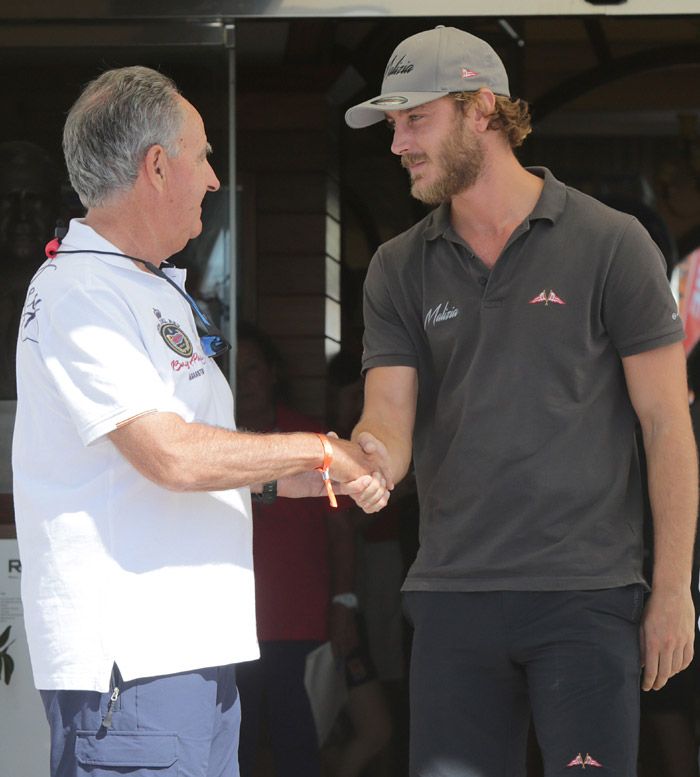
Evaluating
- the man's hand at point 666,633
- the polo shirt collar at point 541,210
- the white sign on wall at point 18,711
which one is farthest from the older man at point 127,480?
the white sign on wall at point 18,711

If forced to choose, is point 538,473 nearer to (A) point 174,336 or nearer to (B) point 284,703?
(A) point 174,336

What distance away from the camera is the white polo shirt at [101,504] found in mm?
2389

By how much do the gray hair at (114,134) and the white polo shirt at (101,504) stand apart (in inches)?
4.7

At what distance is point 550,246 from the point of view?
115 inches

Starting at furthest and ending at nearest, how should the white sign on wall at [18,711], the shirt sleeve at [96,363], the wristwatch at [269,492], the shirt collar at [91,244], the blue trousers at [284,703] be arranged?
the blue trousers at [284,703] < the white sign on wall at [18,711] < the wristwatch at [269,492] < the shirt collar at [91,244] < the shirt sleeve at [96,363]

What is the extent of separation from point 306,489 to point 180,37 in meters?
1.74

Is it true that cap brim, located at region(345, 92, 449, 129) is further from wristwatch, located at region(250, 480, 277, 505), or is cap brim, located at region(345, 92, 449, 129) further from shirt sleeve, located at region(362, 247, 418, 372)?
wristwatch, located at region(250, 480, 277, 505)

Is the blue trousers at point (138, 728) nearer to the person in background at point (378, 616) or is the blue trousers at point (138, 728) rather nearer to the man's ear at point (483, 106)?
the man's ear at point (483, 106)

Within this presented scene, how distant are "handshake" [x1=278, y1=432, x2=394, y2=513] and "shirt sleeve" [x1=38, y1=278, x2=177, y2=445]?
582 millimetres

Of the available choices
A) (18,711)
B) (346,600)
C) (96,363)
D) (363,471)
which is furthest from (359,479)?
(346,600)

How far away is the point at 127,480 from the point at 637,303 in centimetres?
112

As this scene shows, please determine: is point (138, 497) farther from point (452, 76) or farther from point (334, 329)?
point (334, 329)

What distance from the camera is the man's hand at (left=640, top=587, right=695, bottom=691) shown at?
9.21 feet

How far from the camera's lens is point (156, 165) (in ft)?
8.54
